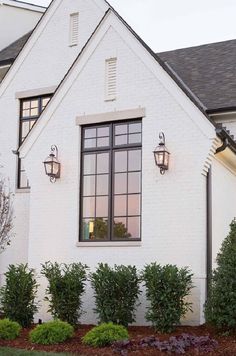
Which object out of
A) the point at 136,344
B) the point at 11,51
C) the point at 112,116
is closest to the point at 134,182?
the point at 112,116

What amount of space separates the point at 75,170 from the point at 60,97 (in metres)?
1.84

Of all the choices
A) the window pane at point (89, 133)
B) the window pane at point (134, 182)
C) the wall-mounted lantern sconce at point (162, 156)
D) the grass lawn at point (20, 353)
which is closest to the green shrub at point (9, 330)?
the grass lawn at point (20, 353)

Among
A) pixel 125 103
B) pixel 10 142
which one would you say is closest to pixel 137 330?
pixel 125 103

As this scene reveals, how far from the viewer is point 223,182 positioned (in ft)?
46.3

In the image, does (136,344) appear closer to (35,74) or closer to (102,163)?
(102,163)

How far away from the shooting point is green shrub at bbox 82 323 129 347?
10812mm

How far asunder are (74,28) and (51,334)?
9114 millimetres

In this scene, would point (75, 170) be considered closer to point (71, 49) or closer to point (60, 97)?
point (60, 97)

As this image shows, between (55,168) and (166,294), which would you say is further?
(55,168)

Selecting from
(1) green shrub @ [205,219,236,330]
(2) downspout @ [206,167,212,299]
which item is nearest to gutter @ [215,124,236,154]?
(2) downspout @ [206,167,212,299]

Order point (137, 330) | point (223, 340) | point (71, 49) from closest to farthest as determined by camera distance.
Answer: point (223, 340), point (137, 330), point (71, 49)

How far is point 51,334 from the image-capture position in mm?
11375

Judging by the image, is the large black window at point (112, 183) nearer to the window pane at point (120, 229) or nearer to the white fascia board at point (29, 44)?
the window pane at point (120, 229)

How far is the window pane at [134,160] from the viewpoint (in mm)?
13781
